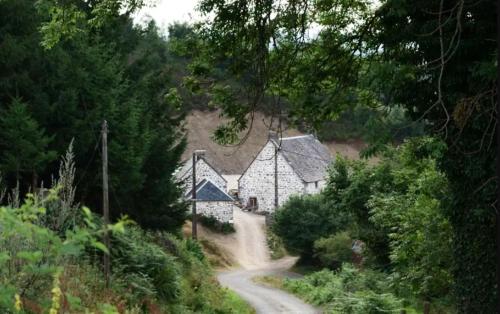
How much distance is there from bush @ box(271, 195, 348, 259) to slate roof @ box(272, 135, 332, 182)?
10.9 metres

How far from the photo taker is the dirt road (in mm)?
29453

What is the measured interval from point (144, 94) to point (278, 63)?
53.7ft

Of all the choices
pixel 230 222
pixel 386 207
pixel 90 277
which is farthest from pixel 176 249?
pixel 230 222

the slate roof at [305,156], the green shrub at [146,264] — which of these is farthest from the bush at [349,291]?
the slate roof at [305,156]

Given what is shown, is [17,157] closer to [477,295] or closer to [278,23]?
[278,23]

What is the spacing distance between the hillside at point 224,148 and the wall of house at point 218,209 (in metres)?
24.9

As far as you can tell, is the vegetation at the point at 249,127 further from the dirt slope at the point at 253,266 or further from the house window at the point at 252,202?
the house window at the point at 252,202

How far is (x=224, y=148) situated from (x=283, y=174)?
27948 mm

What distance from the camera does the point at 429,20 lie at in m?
10.7

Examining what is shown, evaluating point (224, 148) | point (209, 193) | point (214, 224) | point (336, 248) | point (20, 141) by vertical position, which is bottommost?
point (336, 248)

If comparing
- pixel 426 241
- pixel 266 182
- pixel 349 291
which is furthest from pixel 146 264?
pixel 266 182

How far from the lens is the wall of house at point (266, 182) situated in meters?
55.8

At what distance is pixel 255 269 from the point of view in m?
44.4

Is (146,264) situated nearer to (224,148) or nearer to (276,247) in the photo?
(276,247)
